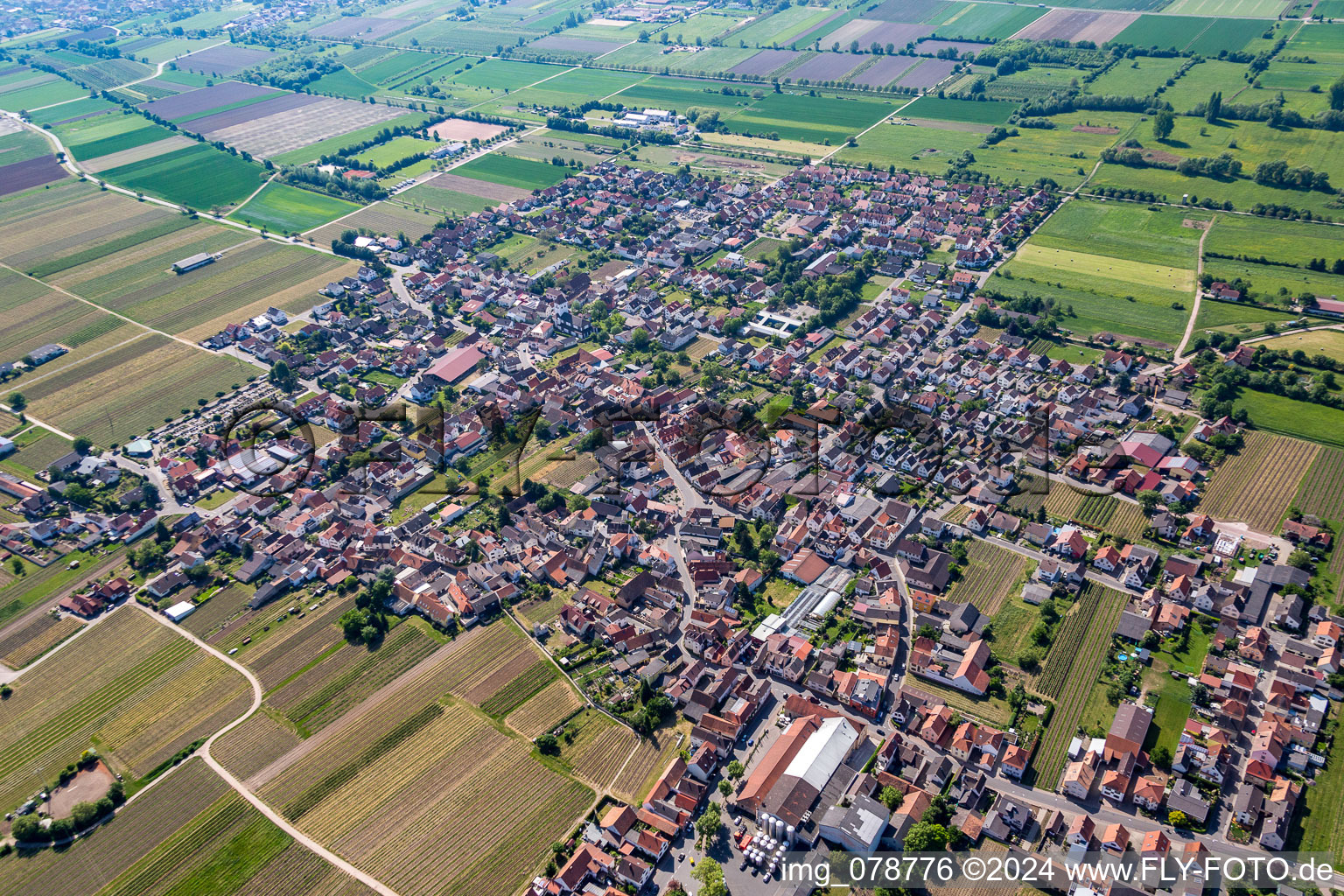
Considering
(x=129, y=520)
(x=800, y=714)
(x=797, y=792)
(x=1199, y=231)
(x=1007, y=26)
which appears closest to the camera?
(x=797, y=792)

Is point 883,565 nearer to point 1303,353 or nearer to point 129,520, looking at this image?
point 1303,353

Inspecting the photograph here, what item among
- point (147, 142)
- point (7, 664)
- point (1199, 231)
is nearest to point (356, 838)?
point (7, 664)

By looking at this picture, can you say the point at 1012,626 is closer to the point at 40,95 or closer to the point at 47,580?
the point at 47,580

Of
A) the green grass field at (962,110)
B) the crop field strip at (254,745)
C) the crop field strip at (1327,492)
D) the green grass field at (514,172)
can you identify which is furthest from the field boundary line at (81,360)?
the green grass field at (962,110)

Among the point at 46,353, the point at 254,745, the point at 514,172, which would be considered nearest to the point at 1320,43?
the point at 514,172

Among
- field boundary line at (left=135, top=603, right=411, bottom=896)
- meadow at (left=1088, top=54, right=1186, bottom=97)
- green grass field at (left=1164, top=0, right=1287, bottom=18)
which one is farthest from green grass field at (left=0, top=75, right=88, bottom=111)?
green grass field at (left=1164, top=0, right=1287, bottom=18)

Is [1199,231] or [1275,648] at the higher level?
[1199,231]
